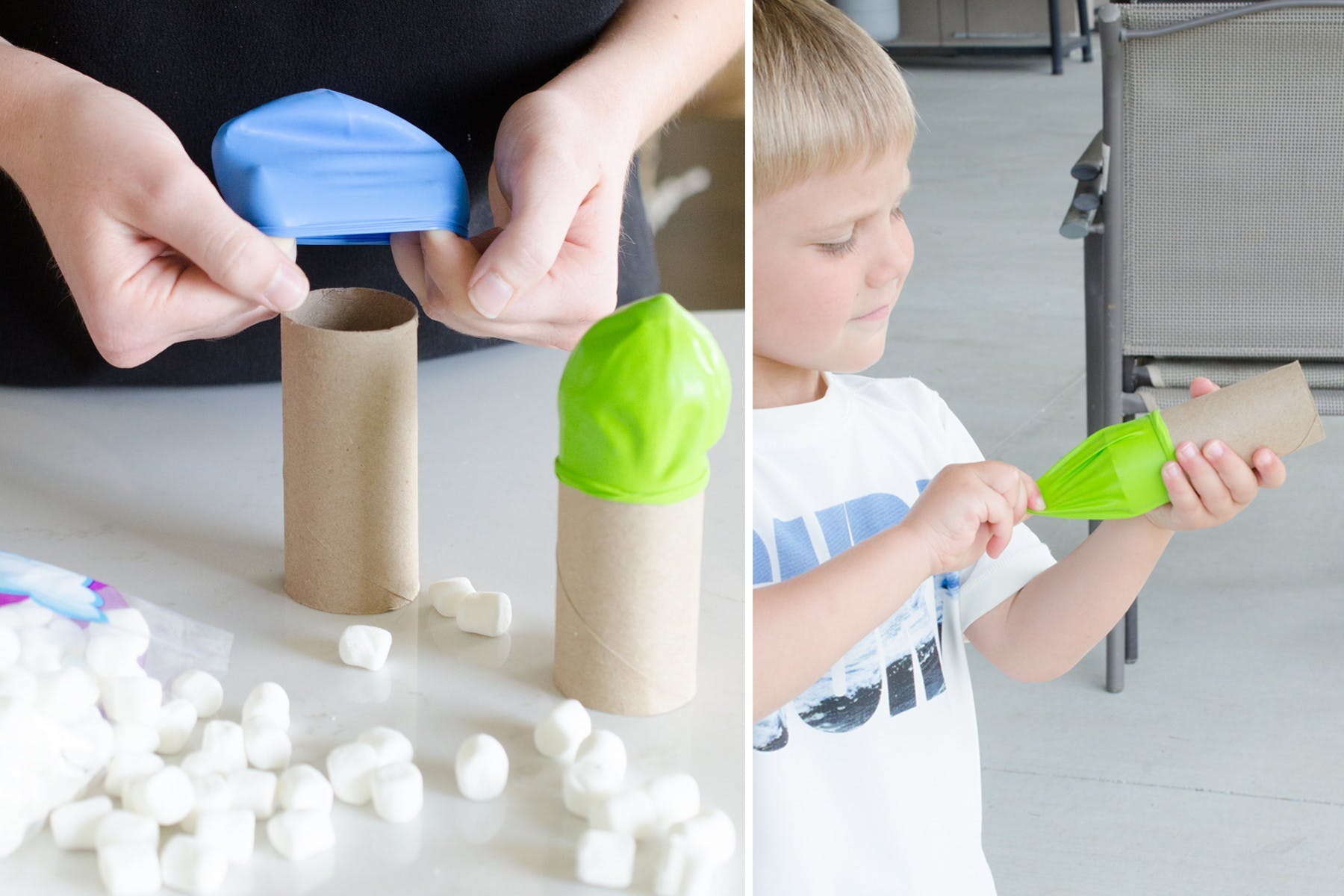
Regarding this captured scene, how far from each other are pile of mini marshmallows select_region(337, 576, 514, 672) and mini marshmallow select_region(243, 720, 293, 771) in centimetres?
9

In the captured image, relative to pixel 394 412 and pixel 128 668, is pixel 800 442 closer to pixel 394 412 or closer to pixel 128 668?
Result: pixel 394 412

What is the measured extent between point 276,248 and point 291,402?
89 millimetres

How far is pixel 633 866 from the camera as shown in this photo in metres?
0.62

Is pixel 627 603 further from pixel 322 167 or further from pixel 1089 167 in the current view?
pixel 1089 167

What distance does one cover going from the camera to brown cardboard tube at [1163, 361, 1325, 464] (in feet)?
2.56

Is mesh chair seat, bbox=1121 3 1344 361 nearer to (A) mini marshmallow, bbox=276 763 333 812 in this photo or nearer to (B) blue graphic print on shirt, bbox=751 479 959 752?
(B) blue graphic print on shirt, bbox=751 479 959 752

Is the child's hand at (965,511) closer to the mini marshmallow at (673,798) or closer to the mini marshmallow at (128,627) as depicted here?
the mini marshmallow at (673,798)

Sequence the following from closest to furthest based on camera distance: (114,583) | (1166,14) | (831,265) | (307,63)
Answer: (831,265)
(114,583)
(307,63)
(1166,14)

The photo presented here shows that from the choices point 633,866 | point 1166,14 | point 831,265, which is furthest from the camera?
point 1166,14

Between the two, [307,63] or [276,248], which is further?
[307,63]

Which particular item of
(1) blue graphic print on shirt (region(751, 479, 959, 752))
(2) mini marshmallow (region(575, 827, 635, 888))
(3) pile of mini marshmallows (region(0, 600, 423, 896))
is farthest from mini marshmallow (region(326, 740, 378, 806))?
(1) blue graphic print on shirt (region(751, 479, 959, 752))

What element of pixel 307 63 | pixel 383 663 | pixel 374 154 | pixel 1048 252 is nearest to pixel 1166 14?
pixel 307 63

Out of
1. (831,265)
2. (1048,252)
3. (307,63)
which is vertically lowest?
(1048,252)

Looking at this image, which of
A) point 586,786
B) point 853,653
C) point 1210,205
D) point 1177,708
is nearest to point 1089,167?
point 1210,205
